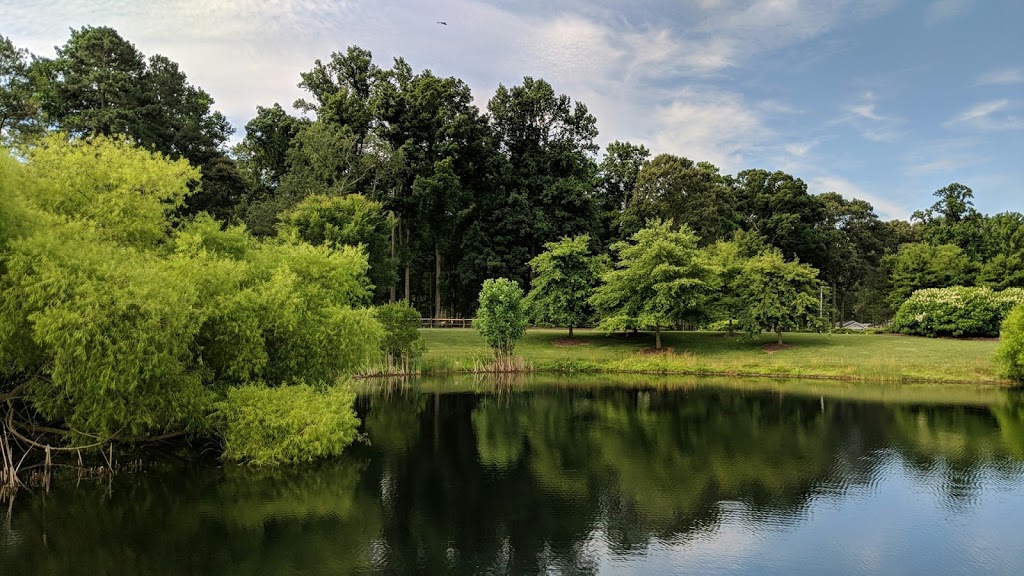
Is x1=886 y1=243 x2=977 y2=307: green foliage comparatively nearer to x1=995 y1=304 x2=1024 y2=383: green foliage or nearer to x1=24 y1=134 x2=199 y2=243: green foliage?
x1=995 y1=304 x2=1024 y2=383: green foliage

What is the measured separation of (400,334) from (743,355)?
24.5 metres

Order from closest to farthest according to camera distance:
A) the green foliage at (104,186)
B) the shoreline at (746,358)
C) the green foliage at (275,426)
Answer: the green foliage at (275,426) < the green foliage at (104,186) < the shoreline at (746,358)

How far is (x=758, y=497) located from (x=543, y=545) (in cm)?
634

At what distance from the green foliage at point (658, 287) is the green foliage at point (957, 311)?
1897 cm

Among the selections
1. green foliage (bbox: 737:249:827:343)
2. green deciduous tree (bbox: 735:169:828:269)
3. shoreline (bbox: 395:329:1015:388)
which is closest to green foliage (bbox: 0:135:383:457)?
shoreline (bbox: 395:329:1015:388)

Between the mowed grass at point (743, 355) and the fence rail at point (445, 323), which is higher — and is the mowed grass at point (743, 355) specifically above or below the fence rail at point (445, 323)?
below

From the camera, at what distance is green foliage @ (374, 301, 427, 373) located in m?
36.2

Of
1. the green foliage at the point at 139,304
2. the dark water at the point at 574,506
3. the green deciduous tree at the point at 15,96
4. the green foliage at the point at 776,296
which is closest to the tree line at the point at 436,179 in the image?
the green deciduous tree at the point at 15,96

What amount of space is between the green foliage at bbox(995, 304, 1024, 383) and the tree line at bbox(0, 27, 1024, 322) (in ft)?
90.4

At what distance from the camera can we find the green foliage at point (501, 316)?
1560 inches

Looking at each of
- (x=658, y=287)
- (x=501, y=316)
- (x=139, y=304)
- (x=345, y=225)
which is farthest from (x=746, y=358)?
(x=139, y=304)

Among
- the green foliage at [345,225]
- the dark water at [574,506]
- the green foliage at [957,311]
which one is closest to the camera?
the dark water at [574,506]

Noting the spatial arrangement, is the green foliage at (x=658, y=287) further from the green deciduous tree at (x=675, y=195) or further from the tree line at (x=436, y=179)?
the green deciduous tree at (x=675, y=195)

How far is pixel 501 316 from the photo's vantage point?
39.8m
